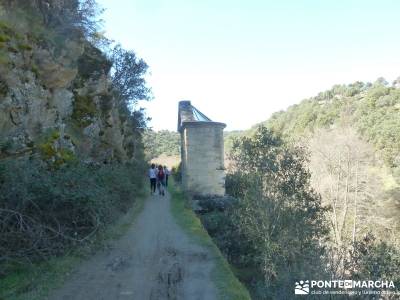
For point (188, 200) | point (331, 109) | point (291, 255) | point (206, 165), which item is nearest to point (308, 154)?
point (291, 255)

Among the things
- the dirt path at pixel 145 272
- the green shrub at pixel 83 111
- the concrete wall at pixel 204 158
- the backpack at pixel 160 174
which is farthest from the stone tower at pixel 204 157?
the dirt path at pixel 145 272

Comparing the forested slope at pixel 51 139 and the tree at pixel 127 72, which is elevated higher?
the tree at pixel 127 72

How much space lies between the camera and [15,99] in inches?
338

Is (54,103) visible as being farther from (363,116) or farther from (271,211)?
(363,116)

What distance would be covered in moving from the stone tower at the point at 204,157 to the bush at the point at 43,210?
39.1ft

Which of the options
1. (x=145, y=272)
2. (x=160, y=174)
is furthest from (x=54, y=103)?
(x=160, y=174)

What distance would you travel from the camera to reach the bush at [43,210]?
20.2 ft

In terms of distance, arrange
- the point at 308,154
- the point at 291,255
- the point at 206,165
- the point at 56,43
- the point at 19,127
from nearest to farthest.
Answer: the point at 19,127
the point at 291,255
the point at 308,154
the point at 56,43
the point at 206,165

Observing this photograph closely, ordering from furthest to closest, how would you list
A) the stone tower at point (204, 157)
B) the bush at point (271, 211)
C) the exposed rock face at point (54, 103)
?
1. the stone tower at point (204, 157)
2. the bush at point (271, 211)
3. the exposed rock face at point (54, 103)

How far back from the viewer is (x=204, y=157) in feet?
67.6

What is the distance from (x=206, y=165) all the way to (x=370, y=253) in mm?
13420

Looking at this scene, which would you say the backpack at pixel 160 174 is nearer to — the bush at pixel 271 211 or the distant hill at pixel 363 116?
the bush at pixel 271 211

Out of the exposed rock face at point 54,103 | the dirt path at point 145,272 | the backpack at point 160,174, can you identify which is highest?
the exposed rock face at point 54,103

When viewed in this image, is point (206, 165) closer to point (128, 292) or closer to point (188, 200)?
point (188, 200)
